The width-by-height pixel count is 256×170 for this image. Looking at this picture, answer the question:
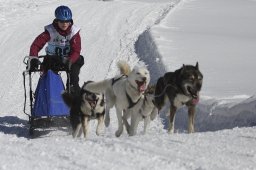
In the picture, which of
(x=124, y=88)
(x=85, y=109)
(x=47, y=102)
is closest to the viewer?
(x=124, y=88)

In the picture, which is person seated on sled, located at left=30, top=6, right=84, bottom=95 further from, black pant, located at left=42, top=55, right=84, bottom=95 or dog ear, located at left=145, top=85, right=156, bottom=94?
dog ear, located at left=145, top=85, right=156, bottom=94

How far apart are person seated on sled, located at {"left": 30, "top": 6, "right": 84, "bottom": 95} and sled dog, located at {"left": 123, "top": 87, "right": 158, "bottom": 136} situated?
37.2 inches

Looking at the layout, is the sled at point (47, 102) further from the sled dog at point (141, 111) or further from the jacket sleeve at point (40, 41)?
the sled dog at point (141, 111)

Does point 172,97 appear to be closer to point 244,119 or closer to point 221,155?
point 244,119

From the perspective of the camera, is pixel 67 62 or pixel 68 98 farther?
pixel 67 62

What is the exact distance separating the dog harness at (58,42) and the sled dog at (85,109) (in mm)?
1007

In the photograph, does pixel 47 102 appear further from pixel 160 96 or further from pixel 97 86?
pixel 160 96

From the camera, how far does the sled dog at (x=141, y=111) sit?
649cm

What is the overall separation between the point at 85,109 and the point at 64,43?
1.32 meters

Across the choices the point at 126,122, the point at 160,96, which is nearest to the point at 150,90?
the point at 160,96

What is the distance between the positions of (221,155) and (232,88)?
4.48 metres

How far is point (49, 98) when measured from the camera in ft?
23.1

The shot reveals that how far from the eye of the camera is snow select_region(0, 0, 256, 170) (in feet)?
14.4

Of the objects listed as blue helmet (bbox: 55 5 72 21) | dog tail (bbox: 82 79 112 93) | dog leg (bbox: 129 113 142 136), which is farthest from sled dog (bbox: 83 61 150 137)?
blue helmet (bbox: 55 5 72 21)
